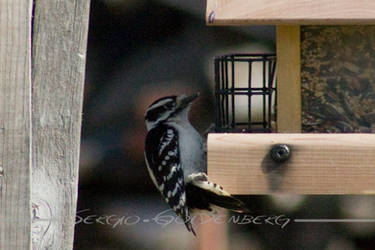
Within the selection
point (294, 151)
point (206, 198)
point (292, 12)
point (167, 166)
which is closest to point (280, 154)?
point (294, 151)

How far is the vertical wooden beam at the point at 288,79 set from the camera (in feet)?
6.27

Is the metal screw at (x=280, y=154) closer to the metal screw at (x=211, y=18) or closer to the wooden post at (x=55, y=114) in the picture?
the metal screw at (x=211, y=18)

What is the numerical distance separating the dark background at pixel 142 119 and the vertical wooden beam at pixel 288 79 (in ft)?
3.97

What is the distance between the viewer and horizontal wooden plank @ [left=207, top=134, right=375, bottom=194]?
1.60 m

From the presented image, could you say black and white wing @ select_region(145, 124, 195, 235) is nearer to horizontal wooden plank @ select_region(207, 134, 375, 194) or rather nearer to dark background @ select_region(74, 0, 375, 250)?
dark background @ select_region(74, 0, 375, 250)

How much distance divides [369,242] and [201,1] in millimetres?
1164

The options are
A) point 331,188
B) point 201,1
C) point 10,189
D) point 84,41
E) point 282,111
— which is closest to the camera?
point 10,189

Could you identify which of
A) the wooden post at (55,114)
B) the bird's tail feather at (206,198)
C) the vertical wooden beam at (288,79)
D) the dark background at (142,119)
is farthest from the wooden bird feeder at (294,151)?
the dark background at (142,119)

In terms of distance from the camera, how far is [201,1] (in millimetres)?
3125

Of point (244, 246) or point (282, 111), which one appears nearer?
point (282, 111)

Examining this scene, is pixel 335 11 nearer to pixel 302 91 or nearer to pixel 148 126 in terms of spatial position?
pixel 302 91

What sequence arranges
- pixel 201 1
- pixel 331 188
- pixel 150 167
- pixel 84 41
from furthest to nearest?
pixel 201 1 < pixel 150 167 < pixel 331 188 < pixel 84 41

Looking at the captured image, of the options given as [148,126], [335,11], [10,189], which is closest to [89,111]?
[148,126]

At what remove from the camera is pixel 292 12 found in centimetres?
163
